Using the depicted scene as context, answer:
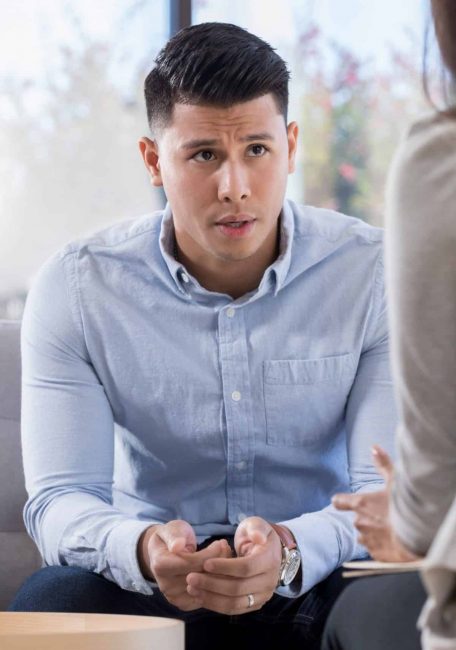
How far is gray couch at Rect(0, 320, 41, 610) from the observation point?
91.4 inches

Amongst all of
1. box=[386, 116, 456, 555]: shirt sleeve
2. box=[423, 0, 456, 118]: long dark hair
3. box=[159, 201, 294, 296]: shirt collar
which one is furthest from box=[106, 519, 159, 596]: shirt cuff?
box=[423, 0, 456, 118]: long dark hair

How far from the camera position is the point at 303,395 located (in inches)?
80.4

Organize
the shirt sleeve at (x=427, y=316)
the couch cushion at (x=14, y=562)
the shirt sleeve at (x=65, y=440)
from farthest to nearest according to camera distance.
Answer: the couch cushion at (x=14, y=562), the shirt sleeve at (x=65, y=440), the shirt sleeve at (x=427, y=316)

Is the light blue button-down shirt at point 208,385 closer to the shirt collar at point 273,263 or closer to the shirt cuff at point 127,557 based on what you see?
the shirt collar at point 273,263

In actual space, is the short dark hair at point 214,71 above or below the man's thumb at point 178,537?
above

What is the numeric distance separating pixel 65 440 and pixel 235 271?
0.43 m

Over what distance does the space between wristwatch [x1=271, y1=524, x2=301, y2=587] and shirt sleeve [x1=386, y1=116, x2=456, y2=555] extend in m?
0.76

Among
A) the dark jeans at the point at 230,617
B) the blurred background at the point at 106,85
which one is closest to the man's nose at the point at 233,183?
the dark jeans at the point at 230,617

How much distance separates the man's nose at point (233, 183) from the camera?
1.96m

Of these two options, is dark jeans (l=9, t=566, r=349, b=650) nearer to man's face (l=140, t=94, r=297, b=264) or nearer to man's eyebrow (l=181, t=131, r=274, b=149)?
man's face (l=140, t=94, r=297, b=264)

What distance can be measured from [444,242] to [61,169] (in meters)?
3.10

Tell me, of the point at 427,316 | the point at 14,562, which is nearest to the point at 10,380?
the point at 14,562

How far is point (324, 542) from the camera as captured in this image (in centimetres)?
189

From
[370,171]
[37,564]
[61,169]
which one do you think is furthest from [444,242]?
[370,171]
